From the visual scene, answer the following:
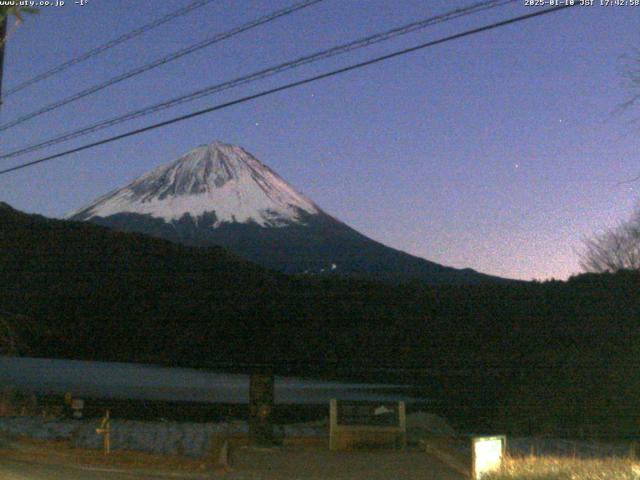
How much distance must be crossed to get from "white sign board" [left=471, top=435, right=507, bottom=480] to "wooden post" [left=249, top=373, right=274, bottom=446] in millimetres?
5230

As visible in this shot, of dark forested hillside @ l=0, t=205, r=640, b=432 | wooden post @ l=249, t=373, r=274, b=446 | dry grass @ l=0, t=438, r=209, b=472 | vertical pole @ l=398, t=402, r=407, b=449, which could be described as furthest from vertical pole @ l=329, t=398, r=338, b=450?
dark forested hillside @ l=0, t=205, r=640, b=432

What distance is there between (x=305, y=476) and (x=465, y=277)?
137m

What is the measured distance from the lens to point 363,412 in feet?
53.6

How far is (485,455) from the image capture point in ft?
37.1

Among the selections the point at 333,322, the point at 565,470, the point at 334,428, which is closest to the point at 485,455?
the point at 565,470

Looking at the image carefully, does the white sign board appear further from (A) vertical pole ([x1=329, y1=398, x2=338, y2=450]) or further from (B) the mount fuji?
(B) the mount fuji

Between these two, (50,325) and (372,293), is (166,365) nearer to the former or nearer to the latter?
(50,325)

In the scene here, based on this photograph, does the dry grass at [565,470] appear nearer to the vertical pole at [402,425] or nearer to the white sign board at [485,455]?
the white sign board at [485,455]

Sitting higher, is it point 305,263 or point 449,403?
point 305,263

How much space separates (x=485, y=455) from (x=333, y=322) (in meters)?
70.1

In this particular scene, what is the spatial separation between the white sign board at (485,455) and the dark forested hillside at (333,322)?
20.3 metres

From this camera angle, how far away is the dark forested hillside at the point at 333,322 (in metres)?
46.7

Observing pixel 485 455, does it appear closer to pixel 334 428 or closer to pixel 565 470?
pixel 565 470

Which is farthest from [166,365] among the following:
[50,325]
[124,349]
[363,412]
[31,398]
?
[363,412]
